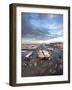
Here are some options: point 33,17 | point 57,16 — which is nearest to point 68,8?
point 57,16

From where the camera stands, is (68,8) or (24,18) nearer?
(24,18)

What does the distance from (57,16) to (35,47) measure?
0.35m

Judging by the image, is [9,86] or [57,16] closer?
[9,86]

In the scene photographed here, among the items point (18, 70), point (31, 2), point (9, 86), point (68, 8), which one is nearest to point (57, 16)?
point (68, 8)

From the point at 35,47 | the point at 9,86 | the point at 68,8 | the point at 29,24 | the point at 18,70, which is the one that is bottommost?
the point at 9,86

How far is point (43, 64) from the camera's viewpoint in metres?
2.22

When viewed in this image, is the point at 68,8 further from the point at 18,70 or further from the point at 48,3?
the point at 18,70

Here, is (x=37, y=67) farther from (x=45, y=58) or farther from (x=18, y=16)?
(x=18, y=16)

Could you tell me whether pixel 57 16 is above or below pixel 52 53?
above

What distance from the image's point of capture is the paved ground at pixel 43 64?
2162mm

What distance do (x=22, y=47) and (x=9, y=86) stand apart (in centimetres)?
34

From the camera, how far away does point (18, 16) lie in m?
2.13

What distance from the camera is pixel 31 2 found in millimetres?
2186

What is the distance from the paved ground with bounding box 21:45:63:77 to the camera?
2.16 meters
